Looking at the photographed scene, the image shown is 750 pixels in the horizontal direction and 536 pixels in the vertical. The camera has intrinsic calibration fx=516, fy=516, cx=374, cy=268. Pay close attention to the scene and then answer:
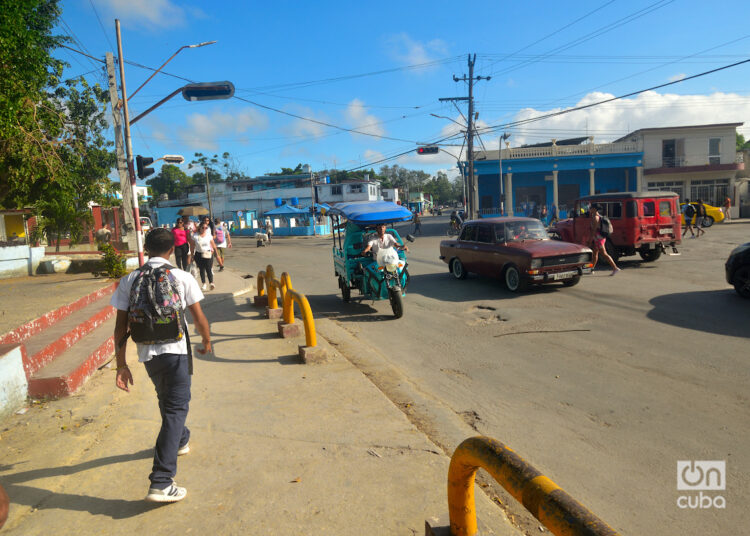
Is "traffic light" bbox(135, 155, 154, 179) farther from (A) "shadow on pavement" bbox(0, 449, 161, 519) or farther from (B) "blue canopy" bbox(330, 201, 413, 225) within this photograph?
(A) "shadow on pavement" bbox(0, 449, 161, 519)

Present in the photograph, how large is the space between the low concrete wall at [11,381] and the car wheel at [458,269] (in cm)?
1016

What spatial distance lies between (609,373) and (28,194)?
14.6 m

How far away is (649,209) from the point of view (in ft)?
47.6

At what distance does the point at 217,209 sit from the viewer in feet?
250

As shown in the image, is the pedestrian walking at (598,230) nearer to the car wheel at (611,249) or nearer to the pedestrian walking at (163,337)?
the car wheel at (611,249)

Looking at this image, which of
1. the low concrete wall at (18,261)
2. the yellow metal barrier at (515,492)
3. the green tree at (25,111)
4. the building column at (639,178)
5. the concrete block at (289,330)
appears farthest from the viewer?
the building column at (639,178)

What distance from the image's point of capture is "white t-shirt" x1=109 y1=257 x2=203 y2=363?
338 centimetres

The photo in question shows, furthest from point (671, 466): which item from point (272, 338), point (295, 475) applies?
point (272, 338)

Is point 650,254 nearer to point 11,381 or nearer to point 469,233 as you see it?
point 469,233

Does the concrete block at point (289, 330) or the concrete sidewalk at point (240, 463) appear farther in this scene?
the concrete block at point (289, 330)

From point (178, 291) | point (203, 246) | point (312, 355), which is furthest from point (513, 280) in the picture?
point (178, 291)

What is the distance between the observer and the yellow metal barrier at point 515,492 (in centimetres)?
186

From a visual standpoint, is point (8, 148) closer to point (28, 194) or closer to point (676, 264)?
point (28, 194)

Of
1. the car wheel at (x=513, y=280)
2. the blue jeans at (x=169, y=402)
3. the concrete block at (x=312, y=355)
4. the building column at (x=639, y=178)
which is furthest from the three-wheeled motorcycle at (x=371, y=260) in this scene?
the building column at (x=639, y=178)
